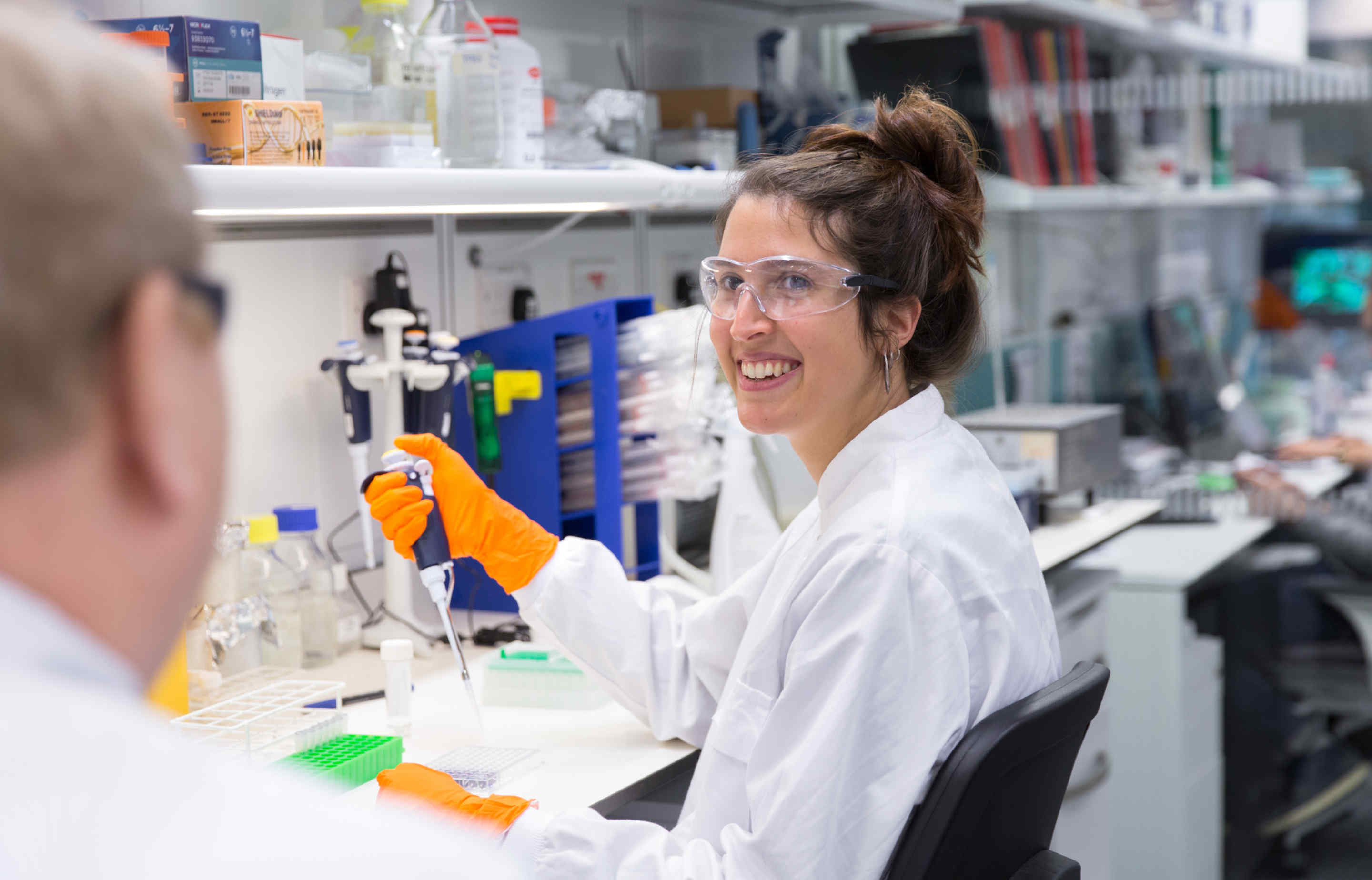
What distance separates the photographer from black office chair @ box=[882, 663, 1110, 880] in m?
1.15

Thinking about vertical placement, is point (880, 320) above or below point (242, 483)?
above

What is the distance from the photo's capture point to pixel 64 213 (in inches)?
18.1

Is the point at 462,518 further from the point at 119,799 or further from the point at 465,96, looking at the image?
the point at 119,799

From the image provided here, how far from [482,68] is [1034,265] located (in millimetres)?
2301

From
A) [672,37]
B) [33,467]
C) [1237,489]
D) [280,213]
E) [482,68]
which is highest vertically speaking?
[672,37]

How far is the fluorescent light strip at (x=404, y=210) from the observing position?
1.46 m

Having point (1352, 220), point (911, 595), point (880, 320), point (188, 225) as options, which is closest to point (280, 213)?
point (880, 320)

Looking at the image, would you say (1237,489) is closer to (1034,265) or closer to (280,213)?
(1034,265)

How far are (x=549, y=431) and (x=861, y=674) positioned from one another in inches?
37.2

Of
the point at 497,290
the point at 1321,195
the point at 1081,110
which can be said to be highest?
the point at 1081,110

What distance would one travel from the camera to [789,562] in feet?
4.89

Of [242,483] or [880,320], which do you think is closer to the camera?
[880,320]

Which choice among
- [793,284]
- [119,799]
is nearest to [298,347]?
[793,284]

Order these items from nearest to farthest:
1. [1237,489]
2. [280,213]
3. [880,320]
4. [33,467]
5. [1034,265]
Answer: [33,467]
[880,320]
[280,213]
[1237,489]
[1034,265]
